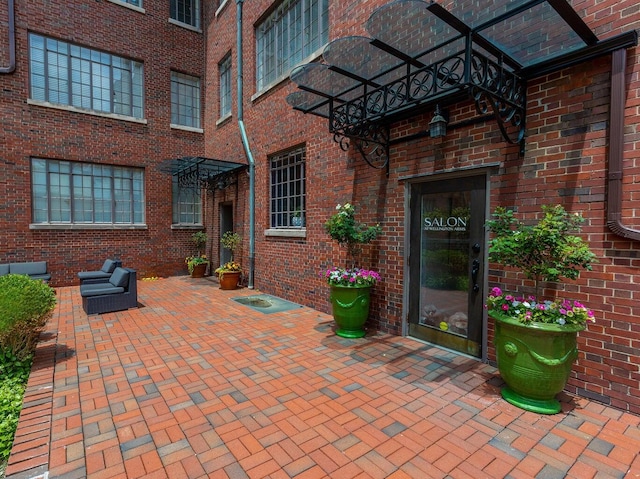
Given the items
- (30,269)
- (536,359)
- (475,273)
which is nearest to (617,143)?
(475,273)

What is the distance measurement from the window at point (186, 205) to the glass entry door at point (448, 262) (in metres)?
8.82

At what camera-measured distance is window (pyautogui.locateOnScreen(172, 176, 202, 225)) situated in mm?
10867

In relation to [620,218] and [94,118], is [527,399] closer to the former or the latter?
[620,218]

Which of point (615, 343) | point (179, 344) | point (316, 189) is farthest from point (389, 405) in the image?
point (316, 189)

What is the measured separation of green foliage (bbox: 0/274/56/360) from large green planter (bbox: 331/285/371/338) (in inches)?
140

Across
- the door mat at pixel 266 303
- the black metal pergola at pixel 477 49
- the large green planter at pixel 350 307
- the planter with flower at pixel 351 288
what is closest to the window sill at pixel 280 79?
the black metal pergola at pixel 477 49

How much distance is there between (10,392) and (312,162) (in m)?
5.12

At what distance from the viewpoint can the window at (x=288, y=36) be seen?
6.30m

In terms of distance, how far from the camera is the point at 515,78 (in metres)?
3.18

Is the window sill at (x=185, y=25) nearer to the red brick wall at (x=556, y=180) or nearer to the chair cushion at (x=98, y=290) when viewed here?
the red brick wall at (x=556, y=180)

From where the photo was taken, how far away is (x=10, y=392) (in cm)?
310

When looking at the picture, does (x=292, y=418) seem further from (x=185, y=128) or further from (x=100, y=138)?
(x=185, y=128)

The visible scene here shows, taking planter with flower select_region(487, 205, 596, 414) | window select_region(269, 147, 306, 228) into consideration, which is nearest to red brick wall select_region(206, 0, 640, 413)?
planter with flower select_region(487, 205, 596, 414)

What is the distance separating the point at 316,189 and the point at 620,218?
439 cm
